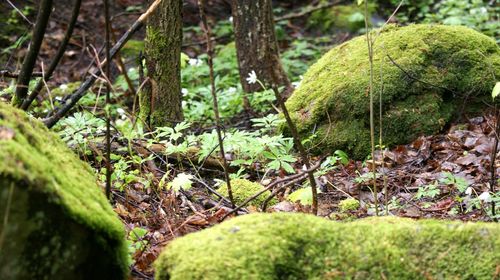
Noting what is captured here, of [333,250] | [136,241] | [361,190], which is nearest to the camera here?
[333,250]

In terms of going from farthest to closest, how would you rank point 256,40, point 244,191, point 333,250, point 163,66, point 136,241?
1. point 256,40
2. point 163,66
3. point 244,191
4. point 136,241
5. point 333,250

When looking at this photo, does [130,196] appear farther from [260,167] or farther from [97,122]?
[260,167]

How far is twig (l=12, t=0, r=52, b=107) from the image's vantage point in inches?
127

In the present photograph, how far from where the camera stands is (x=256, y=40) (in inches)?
328

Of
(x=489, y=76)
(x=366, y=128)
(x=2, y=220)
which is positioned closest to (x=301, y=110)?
(x=366, y=128)

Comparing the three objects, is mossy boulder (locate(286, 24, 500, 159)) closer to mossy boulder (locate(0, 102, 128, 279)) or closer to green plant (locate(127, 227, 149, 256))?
green plant (locate(127, 227, 149, 256))

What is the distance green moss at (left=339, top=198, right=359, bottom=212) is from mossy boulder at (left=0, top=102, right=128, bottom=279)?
2.17 metres

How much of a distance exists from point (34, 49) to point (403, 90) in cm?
382

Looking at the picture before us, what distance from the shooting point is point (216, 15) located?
13.0 meters

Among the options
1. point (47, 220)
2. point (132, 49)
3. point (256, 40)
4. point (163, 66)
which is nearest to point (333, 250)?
point (47, 220)

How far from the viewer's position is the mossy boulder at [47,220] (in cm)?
212

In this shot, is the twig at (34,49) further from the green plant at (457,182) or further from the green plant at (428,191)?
the green plant at (457,182)

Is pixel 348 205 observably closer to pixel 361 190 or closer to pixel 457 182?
pixel 361 190

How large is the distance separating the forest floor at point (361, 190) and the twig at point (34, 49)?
0.31 meters
